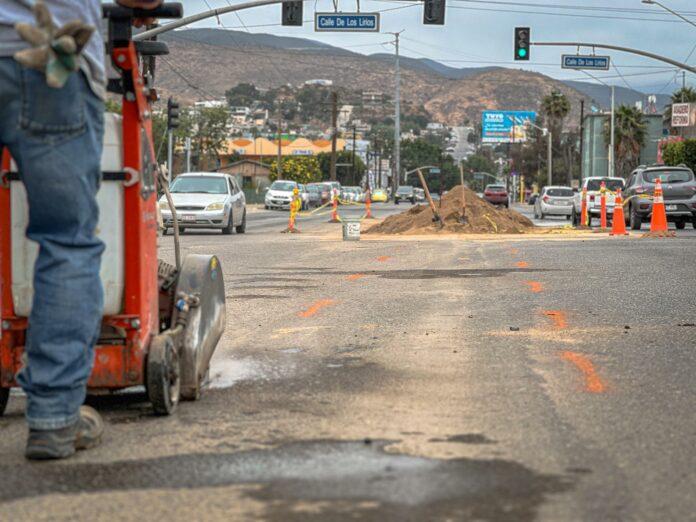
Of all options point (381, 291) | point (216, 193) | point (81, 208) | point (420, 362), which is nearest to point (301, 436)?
point (81, 208)

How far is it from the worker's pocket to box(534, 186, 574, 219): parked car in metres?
48.2

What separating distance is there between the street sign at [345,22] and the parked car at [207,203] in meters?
10.4

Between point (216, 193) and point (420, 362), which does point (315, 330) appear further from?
point (216, 193)

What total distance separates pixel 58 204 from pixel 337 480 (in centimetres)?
135

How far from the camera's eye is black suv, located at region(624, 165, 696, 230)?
109 ft

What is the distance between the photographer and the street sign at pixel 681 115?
82625mm

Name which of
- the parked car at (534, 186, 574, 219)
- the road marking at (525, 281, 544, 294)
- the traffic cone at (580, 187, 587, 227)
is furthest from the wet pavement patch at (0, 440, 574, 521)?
the parked car at (534, 186, 574, 219)

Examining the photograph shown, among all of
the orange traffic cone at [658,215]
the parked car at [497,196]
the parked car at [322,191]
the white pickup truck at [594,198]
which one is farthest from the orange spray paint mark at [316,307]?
the parked car at [322,191]

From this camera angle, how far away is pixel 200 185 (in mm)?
32875

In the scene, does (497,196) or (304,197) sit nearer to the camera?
(304,197)

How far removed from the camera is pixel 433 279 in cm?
1403

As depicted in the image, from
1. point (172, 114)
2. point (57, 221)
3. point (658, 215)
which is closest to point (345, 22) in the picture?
point (658, 215)

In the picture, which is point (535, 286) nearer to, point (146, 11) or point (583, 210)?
point (146, 11)

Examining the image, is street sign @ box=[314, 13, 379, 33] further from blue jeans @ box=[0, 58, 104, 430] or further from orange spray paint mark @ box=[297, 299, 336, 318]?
blue jeans @ box=[0, 58, 104, 430]
